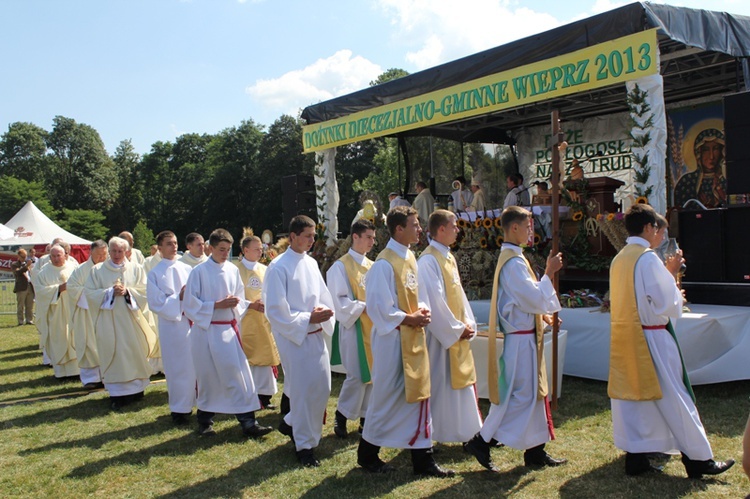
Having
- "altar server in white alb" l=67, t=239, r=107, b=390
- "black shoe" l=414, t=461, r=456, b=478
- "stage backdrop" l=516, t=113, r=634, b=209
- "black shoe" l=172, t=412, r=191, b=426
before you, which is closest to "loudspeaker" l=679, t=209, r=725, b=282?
"black shoe" l=414, t=461, r=456, b=478

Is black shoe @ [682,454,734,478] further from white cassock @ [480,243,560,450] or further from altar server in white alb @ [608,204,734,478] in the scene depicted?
A: white cassock @ [480,243,560,450]

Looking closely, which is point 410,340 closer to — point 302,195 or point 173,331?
point 173,331

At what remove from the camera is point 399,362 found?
14.9 feet

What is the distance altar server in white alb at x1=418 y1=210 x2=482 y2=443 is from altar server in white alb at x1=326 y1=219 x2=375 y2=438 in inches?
40.4

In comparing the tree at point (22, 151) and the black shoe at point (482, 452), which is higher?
the tree at point (22, 151)

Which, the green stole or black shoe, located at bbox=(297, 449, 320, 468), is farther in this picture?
the green stole

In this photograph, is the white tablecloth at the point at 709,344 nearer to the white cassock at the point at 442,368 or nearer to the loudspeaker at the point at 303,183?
the white cassock at the point at 442,368

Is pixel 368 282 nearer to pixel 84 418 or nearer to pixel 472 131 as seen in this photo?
pixel 84 418

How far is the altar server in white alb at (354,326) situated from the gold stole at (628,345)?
6.95 ft

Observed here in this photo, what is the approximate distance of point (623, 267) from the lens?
4.39 metres

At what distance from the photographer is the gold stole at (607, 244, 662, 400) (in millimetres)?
4246

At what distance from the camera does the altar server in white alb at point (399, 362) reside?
4.46 metres

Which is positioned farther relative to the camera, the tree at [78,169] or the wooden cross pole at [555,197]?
the tree at [78,169]

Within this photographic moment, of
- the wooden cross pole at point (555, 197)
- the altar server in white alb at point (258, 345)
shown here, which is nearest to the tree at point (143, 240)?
the altar server in white alb at point (258, 345)
